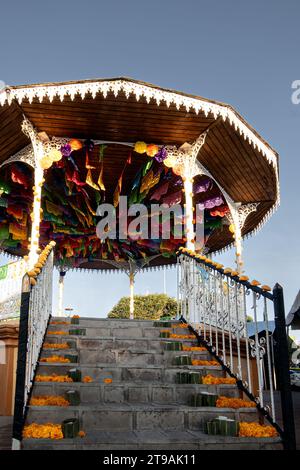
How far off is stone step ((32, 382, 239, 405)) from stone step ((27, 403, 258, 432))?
273mm

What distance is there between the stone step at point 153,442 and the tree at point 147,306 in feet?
134

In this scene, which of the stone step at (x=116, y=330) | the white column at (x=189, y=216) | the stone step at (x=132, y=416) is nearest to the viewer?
the stone step at (x=132, y=416)

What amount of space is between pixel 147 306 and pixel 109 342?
41.3m

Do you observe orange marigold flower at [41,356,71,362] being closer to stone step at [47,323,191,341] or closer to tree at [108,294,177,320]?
stone step at [47,323,191,341]

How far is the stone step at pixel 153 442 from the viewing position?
3.71m

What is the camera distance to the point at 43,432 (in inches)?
152

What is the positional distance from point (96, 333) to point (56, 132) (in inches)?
210

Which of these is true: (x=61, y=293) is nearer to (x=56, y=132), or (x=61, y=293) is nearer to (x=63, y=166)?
(x=63, y=166)

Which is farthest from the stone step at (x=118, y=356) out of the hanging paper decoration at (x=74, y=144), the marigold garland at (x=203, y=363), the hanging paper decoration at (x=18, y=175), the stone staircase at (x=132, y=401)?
the hanging paper decoration at (x=18, y=175)

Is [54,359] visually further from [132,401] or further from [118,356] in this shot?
[132,401]

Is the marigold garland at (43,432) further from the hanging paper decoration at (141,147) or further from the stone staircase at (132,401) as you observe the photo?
the hanging paper decoration at (141,147)

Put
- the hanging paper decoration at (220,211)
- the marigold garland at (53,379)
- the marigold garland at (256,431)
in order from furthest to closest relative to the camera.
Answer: the hanging paper decoration at (220,211) < the marigold garland at (53,379) < the marigold garland at (256,431)

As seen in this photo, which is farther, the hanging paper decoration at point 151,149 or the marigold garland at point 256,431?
A: the hanging paper decoration at point 151,149

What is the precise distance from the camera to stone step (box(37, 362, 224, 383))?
17.3ft
